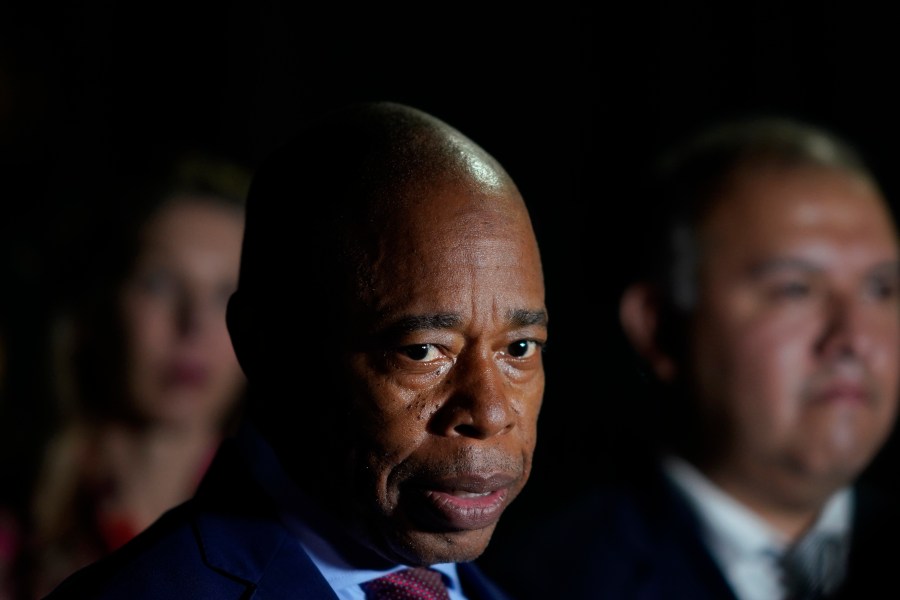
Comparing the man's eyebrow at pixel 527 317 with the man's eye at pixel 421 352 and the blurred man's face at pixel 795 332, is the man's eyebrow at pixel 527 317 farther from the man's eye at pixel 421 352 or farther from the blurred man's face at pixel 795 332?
the blurred man's face at pixel 795 332

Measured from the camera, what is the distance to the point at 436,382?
1245 millimetres

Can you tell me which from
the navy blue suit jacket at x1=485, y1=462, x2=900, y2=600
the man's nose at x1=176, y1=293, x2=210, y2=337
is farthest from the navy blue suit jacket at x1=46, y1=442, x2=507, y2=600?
the man's nose at x1=176, y1=293, x2=210, y2=337

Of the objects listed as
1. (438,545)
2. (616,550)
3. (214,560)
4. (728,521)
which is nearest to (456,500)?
(438,545)

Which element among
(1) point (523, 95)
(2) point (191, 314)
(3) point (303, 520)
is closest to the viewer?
Answer: (3) point (303, 520)

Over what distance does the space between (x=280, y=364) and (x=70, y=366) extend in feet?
5.63

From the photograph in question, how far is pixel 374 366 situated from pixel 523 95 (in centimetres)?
176

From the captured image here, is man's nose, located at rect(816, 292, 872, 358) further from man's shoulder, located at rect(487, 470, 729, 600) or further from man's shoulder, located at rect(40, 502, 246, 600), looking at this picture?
man's shoulder, located at rect(40, 502, 246, 600)

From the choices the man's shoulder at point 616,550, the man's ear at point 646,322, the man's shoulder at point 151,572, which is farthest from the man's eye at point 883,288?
the man's shoulder at point 151,572

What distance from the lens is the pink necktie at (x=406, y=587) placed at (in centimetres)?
135

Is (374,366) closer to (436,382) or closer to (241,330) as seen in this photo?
(436,382)

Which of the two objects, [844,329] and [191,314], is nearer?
[844,329]

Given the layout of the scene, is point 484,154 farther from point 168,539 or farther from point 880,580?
point 880,580

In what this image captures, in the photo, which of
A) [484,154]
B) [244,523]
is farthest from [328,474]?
[484,154]

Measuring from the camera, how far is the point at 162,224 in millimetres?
2736
